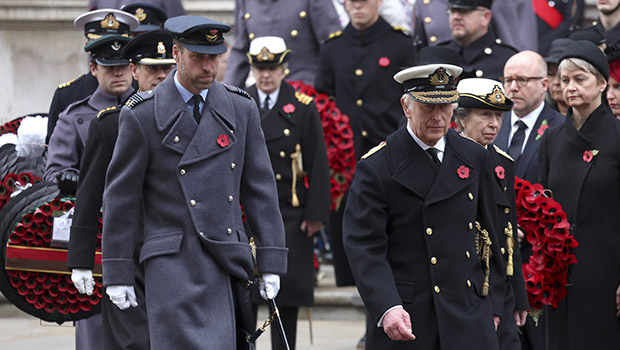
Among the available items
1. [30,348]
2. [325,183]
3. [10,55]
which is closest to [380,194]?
[325,183]

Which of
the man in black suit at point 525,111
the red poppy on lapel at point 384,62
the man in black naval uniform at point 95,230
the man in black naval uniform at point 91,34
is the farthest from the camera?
the red poppy on lapel at point 384,62

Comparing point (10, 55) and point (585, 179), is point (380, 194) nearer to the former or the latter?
point (585, 179)

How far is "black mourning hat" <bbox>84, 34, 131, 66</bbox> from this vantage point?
8.30m

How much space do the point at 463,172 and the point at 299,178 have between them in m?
3.65

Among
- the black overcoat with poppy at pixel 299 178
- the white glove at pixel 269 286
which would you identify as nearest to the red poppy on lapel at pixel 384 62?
the black overcoat with poppy at pixel 299 178

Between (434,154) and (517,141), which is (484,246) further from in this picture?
(517,141)

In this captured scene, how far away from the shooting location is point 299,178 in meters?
10.1

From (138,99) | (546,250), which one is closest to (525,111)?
(546,250)

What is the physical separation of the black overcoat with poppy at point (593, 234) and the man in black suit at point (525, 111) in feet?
3.07

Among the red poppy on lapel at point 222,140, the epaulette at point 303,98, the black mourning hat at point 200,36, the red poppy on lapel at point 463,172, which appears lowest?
the epaulette at point 303,98

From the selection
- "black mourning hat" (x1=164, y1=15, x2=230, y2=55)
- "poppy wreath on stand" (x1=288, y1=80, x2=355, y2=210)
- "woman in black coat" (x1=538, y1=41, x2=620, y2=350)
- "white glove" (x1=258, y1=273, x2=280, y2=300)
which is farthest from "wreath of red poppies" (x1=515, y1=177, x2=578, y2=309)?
"poppy wreath on stand" (x1=288, y1=80, x2=355, y2=210)

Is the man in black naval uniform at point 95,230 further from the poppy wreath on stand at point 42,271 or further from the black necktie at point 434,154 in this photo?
the black necktie at point 434,154

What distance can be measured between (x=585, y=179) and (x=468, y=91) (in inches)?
33.6

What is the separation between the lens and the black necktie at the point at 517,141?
8930 mm
